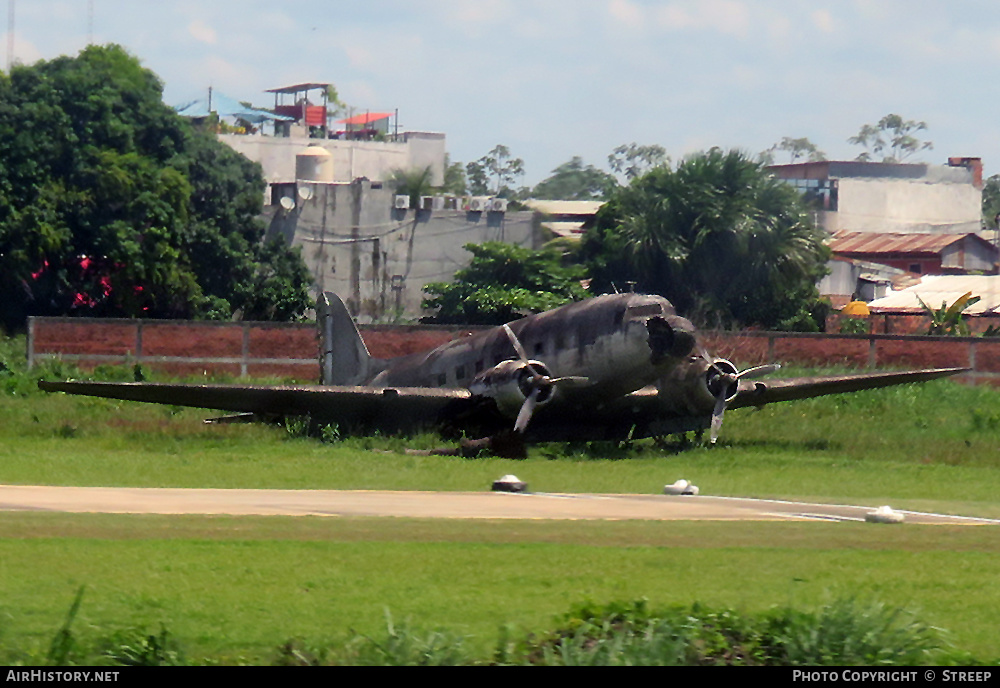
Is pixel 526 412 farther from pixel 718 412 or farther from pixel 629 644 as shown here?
pixel 629 644

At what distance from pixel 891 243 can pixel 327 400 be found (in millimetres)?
90045

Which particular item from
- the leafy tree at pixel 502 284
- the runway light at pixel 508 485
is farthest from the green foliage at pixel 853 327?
the runway light at pixel 508 485

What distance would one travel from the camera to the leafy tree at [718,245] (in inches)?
3120

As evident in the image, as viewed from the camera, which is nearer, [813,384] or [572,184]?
[813,384]

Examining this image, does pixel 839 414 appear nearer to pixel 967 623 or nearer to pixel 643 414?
pixel 643 414

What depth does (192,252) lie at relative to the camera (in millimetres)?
76938

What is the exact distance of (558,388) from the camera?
3434 centimetres

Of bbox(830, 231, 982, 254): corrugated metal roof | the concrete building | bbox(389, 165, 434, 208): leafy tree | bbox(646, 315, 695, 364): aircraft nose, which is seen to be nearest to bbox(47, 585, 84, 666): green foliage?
bbox(646, 315, 695, 364): aircraft nose

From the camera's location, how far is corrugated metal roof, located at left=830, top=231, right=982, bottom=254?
116688 mm

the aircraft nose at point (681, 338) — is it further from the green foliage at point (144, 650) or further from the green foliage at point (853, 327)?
the green foliage at point (853, 327)

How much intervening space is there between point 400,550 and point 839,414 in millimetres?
31020

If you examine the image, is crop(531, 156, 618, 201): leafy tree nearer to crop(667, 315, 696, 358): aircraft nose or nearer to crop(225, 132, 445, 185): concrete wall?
crop(225, 132, 445, 185): concrete wall

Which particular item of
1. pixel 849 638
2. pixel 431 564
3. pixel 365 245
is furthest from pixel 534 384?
pixel 365 245

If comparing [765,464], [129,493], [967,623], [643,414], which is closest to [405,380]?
[643,414]
